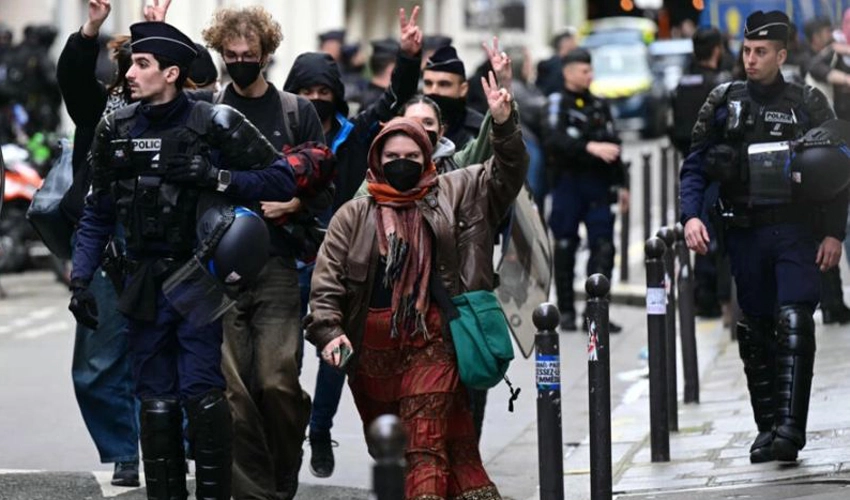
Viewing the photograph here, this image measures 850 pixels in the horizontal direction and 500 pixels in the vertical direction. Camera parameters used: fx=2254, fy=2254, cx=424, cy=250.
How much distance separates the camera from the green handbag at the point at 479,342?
313 inches

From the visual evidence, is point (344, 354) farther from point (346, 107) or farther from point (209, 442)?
point (346, 107)

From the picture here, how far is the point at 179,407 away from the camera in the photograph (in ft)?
26.8

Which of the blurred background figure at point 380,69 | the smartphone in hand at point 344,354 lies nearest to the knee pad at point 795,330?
the smartphone in hand at point 344,354

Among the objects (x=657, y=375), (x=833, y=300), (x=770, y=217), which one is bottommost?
(x=833, y=300)

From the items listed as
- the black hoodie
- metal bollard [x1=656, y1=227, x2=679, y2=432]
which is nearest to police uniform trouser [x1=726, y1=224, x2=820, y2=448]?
metal bollard [x1=656, y1=227, x2=679, y2=432]

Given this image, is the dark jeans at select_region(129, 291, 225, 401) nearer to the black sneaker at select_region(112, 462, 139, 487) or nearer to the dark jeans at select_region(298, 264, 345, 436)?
the black sneaker at select_region(112, 462, 139, 487)

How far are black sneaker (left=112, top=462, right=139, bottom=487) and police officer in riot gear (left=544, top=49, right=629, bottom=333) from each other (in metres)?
6.42

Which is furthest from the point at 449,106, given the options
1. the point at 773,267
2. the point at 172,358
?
the point at 172,358

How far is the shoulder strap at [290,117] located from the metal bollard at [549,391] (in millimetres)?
1567

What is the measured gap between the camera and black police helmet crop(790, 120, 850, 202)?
9.48 m

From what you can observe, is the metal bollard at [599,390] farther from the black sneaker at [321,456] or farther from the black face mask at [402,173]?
the black sneaker at [321,456]

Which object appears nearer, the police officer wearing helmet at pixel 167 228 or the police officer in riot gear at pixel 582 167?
the police officer wearing helmet at pixel 167 228

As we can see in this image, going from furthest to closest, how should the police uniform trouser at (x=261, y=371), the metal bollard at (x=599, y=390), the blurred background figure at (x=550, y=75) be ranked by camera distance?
the blurred background figure at (x=550, y=75) → the police uniform trouser at (x=261, y=371) → the metal bollard at (x=599, y=390)

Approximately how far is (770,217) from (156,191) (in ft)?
9.50
